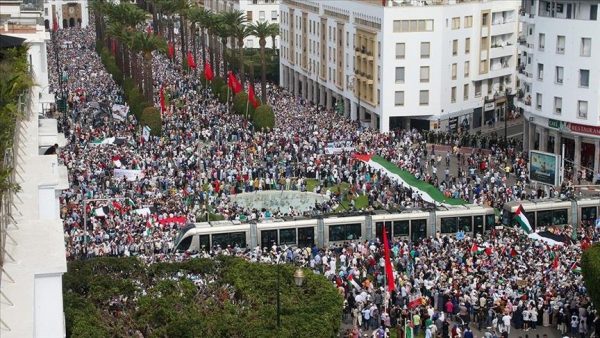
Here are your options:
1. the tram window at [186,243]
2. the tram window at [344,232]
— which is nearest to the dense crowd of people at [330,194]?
the tram window at [186,243]

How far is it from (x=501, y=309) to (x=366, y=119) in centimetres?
5597

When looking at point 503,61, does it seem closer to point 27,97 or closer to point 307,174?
point 307,174

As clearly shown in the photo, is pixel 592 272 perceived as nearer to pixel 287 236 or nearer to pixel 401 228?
pixel 401 228

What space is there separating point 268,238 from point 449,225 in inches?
393

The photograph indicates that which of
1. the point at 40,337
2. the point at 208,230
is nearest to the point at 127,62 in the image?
the point at 208,230

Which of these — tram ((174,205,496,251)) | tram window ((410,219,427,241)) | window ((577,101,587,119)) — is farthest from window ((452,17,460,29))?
tram window ((410,219,427,241))

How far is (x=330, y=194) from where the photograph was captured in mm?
64250

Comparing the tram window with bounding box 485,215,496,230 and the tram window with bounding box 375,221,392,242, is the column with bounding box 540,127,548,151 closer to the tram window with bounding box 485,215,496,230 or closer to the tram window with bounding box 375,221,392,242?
the tram window with bounding box 485,215,496,230

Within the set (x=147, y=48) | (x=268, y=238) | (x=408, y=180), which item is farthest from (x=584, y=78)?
(x=147, y=48)

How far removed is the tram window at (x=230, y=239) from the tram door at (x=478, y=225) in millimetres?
12845

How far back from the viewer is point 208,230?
51906mm

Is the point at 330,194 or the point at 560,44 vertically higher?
the point at 560,44

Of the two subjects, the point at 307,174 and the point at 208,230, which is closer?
the point at 208,230

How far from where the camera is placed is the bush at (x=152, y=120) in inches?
3233
